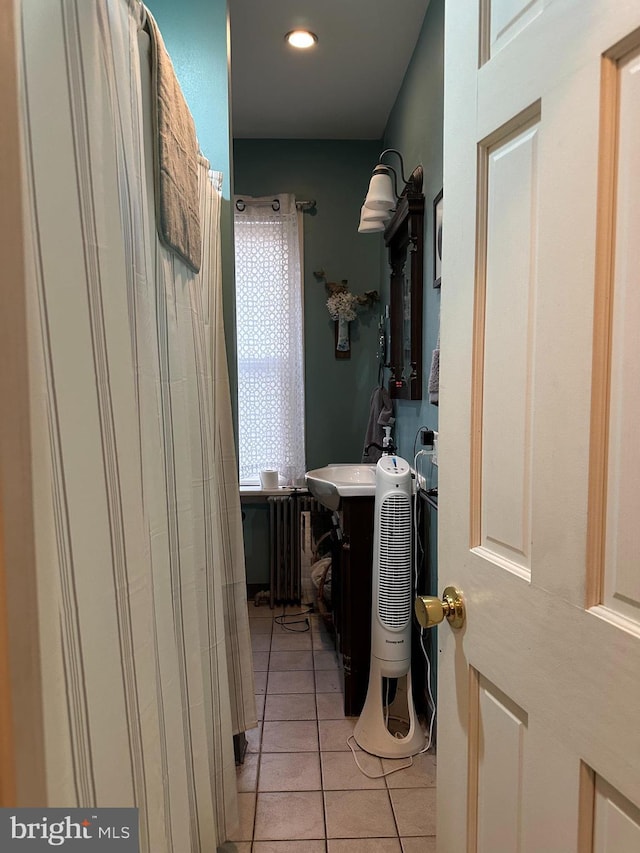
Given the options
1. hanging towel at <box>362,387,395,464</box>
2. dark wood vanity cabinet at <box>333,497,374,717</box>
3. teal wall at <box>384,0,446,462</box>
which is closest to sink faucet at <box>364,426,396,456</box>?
hanging towel at <box>362,387,395,464</box>

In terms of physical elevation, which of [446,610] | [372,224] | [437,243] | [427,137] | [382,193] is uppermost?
[427,137]

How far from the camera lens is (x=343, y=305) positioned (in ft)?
11.5

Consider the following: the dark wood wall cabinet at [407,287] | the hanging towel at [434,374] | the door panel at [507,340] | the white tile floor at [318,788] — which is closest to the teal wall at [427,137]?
the dark wood wall cabinet at [407,287]

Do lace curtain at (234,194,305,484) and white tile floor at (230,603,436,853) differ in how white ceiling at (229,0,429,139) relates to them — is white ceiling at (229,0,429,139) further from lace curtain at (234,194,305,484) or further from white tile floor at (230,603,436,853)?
white tile floor at (230,603,436,853)

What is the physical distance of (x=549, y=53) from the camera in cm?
67

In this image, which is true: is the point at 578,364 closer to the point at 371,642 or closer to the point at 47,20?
the point at 47,20

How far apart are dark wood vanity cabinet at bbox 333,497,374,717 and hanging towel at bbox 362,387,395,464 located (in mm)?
854

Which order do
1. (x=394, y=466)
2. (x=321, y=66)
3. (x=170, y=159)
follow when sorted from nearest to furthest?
(x=170, y=159) → (x=394, y=466) → (x=321, y=66)

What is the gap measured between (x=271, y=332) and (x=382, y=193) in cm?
127

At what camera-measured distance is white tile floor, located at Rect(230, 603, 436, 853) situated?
168cm

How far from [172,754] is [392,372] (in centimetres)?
230

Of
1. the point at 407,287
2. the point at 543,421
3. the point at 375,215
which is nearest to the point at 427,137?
the point at 375,215

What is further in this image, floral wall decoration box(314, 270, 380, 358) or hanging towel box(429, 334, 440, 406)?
floral wall decoration box(314, 270, 380, 358)

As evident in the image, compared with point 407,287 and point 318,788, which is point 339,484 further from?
Answer: point 318,788
